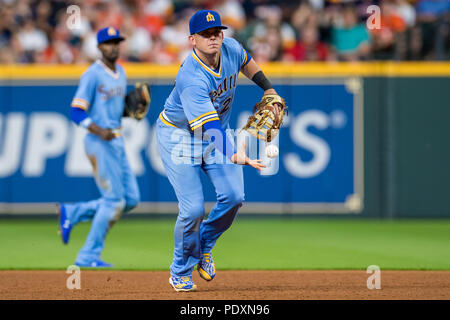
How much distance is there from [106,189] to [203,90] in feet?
8.65

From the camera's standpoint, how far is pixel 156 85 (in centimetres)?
1263

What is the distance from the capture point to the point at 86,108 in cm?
A: 810

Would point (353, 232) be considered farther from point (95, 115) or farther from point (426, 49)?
point (95, 115)

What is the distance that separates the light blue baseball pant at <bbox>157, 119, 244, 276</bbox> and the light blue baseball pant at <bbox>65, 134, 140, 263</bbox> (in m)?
1.84

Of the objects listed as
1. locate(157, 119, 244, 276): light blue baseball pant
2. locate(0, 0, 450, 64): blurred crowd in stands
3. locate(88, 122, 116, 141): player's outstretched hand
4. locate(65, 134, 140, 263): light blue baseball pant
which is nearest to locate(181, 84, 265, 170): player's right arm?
locate(157, 119, 244, 276): light blue baseball pant

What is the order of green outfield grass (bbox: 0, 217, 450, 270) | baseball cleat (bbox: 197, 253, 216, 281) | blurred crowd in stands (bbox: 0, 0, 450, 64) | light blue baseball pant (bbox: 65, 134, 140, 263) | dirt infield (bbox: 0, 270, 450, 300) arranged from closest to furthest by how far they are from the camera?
dirt infield (bbox: 0, 270, 450, 300)
baseball cleat (bbox: 197, 253, 216, 281)
light blue baseball pant (bbox: 65, 134, 140, 263)
green outfield grass (bbox: 0, 217, 450, 270)
blurred crowd in stands (bbox: 0, 0, 450, 64)

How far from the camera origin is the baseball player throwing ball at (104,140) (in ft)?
26.2

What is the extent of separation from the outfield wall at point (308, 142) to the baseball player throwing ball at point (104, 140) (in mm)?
4139

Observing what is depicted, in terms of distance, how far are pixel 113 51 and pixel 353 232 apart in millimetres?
4867

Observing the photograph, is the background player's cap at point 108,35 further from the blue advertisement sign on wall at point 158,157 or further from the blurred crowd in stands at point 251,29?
the blurred crowd in stands at point 251,29

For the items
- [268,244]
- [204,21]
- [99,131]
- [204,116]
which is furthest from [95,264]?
[204,21]

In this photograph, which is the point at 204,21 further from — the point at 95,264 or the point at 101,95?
the point at 95,264

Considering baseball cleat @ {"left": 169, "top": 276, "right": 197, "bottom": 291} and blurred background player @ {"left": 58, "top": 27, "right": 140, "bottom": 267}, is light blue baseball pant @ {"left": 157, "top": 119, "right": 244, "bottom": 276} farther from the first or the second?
blurred background player @ {"left": 58, "top": 27, "right": 140, "bottom": 267}

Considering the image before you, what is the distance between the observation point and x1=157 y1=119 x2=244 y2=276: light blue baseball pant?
241 inches
